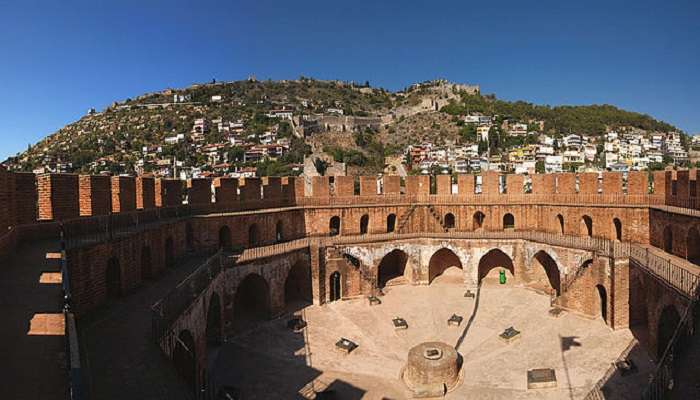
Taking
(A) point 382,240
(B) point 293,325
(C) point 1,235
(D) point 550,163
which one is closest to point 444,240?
(A) point 382,240

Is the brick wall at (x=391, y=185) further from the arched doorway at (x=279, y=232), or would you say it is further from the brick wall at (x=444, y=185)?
the arched doorway at (x=279, y=232)

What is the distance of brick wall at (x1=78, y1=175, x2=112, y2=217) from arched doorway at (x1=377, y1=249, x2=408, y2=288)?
56.4 feet

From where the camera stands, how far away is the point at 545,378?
600 inches

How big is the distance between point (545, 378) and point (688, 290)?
5509 mm

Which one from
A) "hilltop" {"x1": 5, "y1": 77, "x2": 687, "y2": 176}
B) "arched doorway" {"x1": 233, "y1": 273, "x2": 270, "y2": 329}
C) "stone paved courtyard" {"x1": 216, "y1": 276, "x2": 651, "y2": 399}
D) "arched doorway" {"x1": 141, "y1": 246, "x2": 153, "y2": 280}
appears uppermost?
"hilltop" {"x1": 5, "y1": 77, "x2": 687, "y2": 176}

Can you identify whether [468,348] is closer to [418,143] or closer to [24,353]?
[24,353]

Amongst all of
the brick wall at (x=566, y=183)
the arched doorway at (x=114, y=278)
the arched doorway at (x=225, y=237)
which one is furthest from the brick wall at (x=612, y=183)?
the arched doorway at (x=114, y=278)

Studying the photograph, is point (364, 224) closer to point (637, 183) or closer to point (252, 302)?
point (252, 302)

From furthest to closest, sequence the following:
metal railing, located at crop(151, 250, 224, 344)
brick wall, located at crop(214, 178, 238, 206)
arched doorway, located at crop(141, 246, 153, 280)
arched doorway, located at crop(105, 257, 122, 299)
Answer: brick wall, located at crop(214, 178, 238, 206)
arched doorway, located at crop(141, 246, 153, 280)
arched doorway, located at crop(105, 257, 122, 299)
metal railing, located at crop(151, 250, 224, 344)

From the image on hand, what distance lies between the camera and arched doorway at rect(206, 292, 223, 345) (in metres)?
19.1

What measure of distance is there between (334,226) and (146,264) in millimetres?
14921

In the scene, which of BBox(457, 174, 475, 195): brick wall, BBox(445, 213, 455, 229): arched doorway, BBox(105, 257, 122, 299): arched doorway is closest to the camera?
BBox(105, 257, 122, 299): arched doorway

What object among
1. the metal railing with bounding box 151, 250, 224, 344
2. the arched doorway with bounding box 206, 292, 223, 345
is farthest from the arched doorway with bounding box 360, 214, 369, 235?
the arched doorway with bounding box 206, 292, 223, 345

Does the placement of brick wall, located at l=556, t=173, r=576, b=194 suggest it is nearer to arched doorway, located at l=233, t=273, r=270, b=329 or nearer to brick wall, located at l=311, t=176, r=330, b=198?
brick wall, located at l=311, t=176, r=330, b=198
